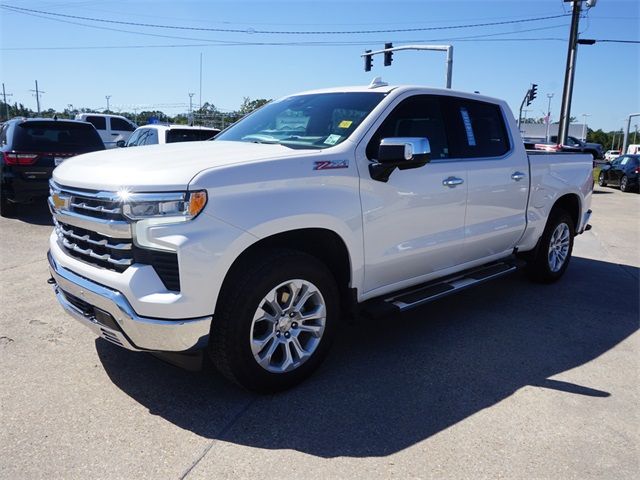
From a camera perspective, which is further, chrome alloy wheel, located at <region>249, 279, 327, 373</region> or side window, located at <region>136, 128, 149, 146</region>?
side window, located at <region>136, 128, 149, 146</region>

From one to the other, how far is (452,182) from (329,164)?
1.33 meters

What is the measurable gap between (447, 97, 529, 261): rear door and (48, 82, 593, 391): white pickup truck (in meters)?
0.02

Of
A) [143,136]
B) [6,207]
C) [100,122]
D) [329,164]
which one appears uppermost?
[100,122]

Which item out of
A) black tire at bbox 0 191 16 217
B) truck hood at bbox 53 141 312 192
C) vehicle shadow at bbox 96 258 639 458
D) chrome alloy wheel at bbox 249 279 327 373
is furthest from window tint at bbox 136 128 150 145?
chrome alloy wheel at bbox 249 279 327 373

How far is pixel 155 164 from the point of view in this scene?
3014 mm

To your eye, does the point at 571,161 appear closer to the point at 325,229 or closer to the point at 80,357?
the point at 325,229

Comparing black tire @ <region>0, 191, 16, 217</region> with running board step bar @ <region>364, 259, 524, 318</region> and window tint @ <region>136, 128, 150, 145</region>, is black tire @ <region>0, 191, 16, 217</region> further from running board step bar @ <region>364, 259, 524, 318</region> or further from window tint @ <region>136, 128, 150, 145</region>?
running board step bar @ <region>364, 259, 524, 318</region>

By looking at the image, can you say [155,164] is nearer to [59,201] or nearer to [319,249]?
[59,201]

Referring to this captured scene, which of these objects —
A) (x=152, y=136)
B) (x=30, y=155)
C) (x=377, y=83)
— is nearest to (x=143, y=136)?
(x=152, y=136)

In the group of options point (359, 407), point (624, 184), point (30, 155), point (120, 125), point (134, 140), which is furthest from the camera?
point (120, 125)

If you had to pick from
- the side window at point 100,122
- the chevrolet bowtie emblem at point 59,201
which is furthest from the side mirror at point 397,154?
the side window at point 100,122

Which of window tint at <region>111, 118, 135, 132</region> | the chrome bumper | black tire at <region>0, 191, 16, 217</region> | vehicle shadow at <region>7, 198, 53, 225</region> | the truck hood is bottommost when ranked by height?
vehicle shadow at <region>7, 198, 53, 225</region>

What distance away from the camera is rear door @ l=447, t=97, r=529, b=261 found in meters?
4.51

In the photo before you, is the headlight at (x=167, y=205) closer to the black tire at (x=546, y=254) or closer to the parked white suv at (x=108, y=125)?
the black tire at (x=546, y=254)
